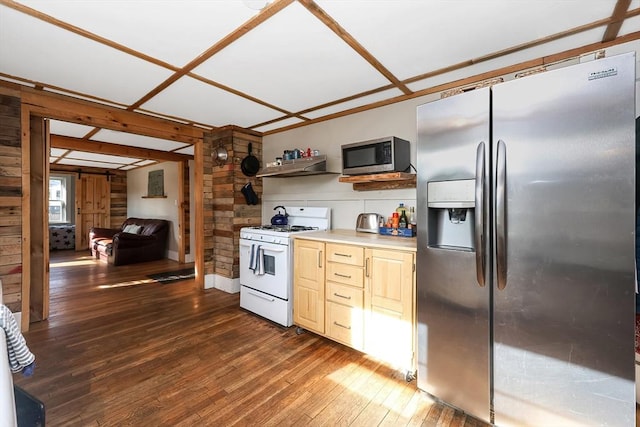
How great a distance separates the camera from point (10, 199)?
102 inches

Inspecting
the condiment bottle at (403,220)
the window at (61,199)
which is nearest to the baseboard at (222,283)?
the condiment bottle at (403,220)

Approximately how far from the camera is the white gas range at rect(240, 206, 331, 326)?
2.77 m

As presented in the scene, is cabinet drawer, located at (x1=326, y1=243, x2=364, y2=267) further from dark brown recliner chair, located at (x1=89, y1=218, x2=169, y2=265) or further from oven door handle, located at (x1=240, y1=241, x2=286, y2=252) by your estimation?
dark brown recliner chair, located at (x1=89, y1=218, x2=169, y2=265)

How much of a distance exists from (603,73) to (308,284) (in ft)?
7.57

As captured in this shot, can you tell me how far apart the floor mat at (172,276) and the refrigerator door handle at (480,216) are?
4.41 metres

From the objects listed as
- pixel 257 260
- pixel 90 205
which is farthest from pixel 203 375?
pixel 90 205

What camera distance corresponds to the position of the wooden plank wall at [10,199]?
2549mm

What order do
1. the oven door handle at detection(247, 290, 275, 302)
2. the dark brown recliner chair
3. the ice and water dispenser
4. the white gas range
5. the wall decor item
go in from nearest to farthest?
the ice and water dispenser → the white gas range → the oven door handle at detection(247, 290, 275, 302) → the dark brown recliner chair → the wall decor item

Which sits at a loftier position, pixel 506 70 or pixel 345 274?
pixel 506 70

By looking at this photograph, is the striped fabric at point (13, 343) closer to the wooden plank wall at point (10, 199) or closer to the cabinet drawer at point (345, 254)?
the cabinet drawer at point (345, 254)

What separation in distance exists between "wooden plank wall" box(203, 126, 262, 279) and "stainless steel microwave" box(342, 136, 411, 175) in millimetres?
1762

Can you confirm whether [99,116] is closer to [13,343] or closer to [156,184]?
[13,343]

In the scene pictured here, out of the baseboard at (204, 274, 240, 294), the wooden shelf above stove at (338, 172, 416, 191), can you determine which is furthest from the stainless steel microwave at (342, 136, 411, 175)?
the baseboard at (204, 274, 240, 294)

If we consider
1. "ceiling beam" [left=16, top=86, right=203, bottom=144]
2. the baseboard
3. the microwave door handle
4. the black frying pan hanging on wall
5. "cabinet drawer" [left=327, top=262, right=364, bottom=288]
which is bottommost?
the baseboard
